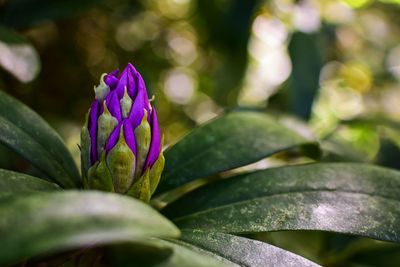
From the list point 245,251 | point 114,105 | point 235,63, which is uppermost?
point 114,105

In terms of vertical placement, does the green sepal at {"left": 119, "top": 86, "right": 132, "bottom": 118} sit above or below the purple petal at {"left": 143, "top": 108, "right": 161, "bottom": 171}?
above

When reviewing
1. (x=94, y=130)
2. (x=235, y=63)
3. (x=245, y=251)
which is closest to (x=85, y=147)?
(x=94, y=130)

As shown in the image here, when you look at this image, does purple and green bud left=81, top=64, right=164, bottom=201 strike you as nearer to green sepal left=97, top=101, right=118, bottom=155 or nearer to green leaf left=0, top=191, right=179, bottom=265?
green sepal left=97, top=101, right=118, bottom=155

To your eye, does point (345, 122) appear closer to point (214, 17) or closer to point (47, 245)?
point (214, 17)

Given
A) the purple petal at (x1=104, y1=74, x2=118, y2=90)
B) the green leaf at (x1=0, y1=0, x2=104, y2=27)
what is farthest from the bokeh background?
the purple petal at (x1=104, y1=74, x2=118, y2=90)

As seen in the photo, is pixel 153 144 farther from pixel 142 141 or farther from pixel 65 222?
pixel 65 222

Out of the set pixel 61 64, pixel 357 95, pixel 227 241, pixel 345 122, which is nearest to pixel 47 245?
pixel 227 241
